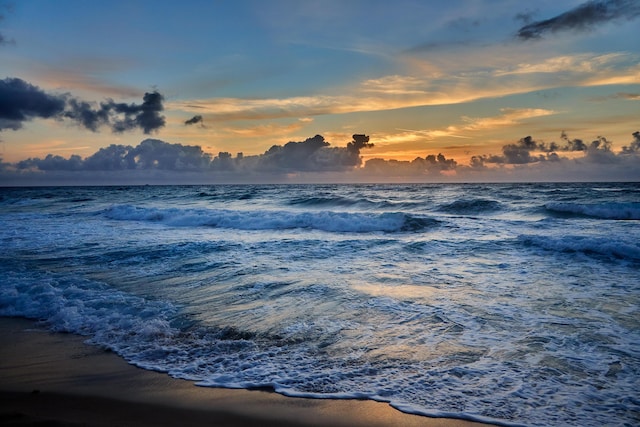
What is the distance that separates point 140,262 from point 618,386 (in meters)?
11.3

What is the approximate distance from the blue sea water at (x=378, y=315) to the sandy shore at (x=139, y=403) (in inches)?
7.4

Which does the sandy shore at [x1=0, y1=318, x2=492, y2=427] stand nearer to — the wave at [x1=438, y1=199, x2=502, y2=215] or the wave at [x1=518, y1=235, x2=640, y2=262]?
the wave at [x1=518, y1=235, x2=640, y2=262]

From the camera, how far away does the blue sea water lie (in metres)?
4.15

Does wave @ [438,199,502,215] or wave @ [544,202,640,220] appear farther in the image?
wave @ [438,199,502,215]

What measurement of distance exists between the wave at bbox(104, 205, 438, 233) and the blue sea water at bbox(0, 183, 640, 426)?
580 cm

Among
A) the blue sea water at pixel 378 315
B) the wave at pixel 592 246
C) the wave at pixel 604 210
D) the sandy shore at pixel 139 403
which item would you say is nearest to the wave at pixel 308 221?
the blue sea water at pixel 378 315

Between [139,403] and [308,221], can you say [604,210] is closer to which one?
[308,221]

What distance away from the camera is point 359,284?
871 cm

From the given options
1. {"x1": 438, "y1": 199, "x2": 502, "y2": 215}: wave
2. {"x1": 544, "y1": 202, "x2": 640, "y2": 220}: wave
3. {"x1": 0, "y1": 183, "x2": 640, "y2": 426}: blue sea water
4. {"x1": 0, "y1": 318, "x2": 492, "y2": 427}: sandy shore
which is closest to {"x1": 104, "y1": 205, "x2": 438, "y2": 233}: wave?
{"x1": 0, "y1": 183, "x2": 640, "y2": 426}: blue sea water

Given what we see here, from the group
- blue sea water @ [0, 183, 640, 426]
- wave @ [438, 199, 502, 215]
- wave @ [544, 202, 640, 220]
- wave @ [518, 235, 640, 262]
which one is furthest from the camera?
wave @ [438, 199, 502, 215]

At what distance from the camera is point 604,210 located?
24.5 metres

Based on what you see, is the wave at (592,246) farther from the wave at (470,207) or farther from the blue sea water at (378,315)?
the wave at (470,207)

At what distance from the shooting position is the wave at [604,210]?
2380 centimetres

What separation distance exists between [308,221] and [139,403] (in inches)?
723
